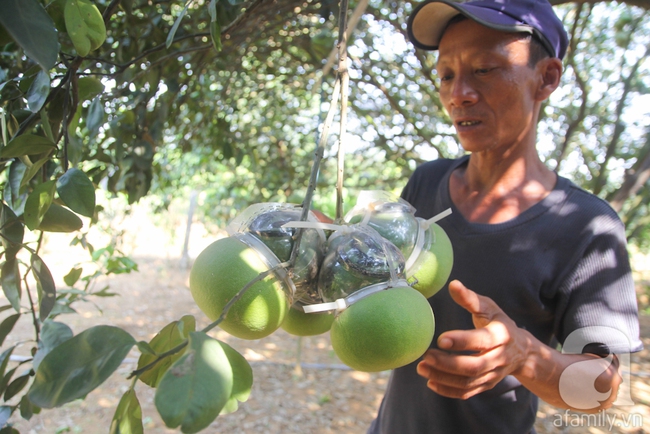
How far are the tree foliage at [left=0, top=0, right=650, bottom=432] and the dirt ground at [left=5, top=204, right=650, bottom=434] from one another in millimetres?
1783

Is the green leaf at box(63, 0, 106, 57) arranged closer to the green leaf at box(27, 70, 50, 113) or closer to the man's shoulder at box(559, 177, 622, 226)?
the green leaf at box(27, 70, 50, 113)

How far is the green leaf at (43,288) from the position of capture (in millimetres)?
760

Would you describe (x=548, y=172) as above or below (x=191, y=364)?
below

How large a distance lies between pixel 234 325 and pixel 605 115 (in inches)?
215

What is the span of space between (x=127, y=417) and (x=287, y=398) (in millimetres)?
3999

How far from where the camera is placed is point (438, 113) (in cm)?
405

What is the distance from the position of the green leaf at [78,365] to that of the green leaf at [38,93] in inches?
15.1

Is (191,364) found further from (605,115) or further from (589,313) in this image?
(605,115)

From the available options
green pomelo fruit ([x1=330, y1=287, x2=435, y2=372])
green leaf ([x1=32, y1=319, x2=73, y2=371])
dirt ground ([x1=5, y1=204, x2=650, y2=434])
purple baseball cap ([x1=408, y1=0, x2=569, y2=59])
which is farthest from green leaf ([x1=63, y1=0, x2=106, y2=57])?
dirt ground ([x1=5, y1=204, x2=650, y2=434])

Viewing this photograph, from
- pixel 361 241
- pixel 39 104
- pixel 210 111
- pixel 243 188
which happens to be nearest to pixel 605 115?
pixel 243 188

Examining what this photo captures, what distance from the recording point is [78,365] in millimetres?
508

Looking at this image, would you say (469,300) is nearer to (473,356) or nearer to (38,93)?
(473,356)

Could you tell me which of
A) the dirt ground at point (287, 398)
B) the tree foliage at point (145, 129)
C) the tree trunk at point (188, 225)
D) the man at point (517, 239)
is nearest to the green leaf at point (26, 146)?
the tree foliage at point (145, 129)

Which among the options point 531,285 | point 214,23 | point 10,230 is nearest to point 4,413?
point 10,230
